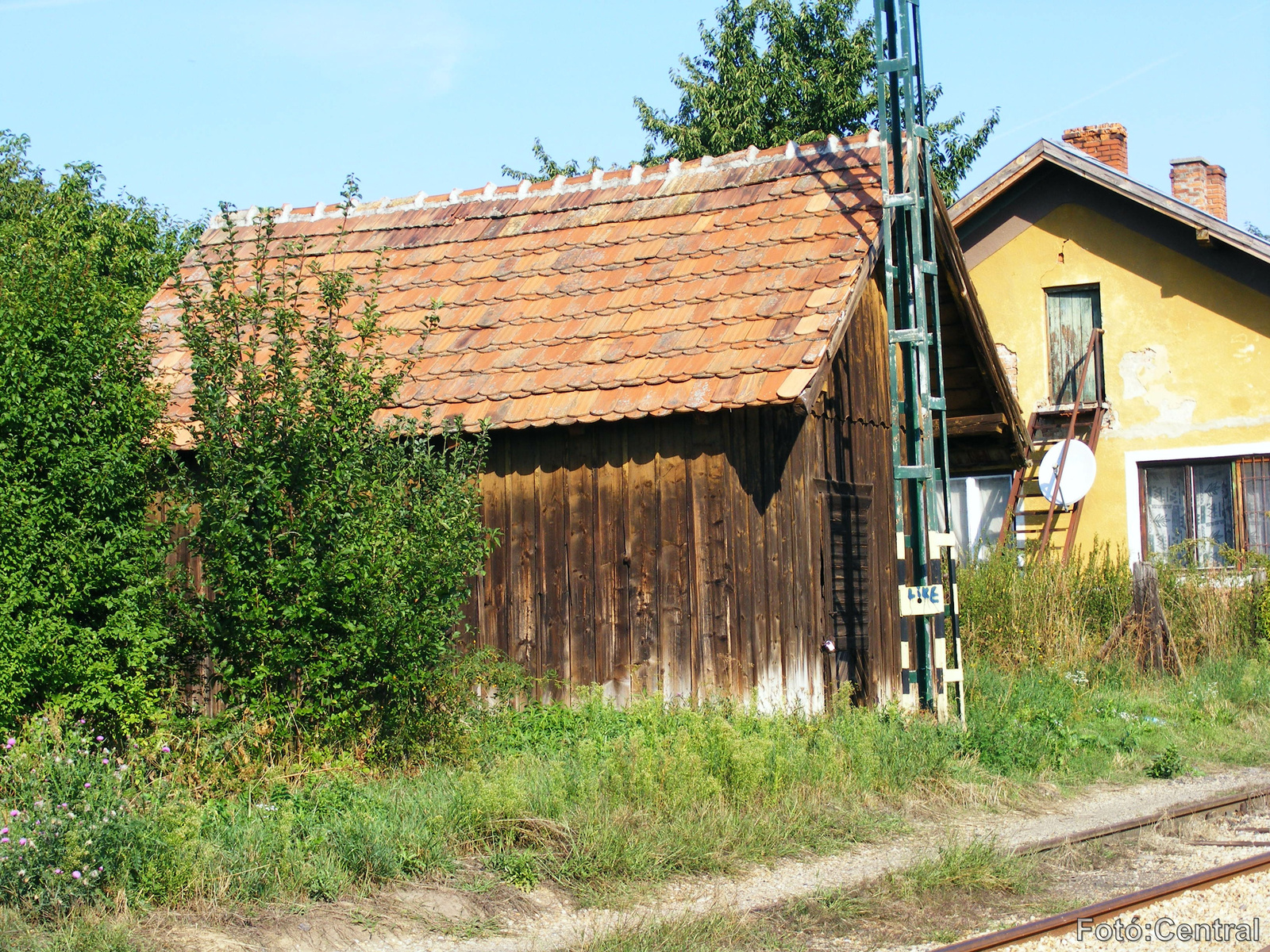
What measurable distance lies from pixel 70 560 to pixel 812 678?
5588 mm

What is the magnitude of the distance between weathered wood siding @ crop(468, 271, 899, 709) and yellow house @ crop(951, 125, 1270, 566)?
9.45 m

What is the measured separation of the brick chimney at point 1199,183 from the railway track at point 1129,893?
14.7m

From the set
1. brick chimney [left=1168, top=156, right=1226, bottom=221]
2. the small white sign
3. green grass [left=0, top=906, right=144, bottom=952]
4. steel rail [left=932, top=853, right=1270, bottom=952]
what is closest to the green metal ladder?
the small white sign

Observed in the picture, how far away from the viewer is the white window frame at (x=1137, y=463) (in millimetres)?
18797

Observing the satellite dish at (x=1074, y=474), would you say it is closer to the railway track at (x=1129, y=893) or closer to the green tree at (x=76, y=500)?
the railway track at (x=1129, y=893)

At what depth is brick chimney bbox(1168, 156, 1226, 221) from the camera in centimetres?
2120

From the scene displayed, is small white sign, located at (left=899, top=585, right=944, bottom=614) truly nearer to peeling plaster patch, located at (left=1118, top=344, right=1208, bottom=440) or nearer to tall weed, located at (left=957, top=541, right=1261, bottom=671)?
tall weed, located at (left=957, top=541, right=1261, bottom=671)

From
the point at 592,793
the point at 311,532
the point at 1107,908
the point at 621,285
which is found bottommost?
the point at 1107,908

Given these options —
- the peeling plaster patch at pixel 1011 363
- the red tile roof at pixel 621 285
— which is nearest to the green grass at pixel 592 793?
the red tile roof at pixel 621 285

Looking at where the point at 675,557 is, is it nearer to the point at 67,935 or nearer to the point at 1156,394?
the point at 67,935

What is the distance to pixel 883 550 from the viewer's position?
12062 mm

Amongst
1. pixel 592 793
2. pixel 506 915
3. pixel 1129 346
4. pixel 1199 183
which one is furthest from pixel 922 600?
pixel 1199 183

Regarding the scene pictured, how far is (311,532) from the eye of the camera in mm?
8117

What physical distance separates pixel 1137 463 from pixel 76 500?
1600 centimetres
